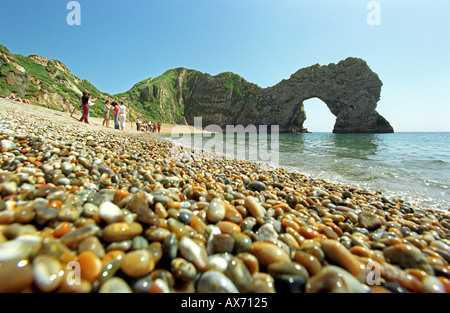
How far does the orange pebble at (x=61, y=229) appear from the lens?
53.0 inches

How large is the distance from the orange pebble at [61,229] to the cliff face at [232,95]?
37.9m

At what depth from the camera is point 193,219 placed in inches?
71.3

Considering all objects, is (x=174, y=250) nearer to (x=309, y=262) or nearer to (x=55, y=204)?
(x=309, y=262)

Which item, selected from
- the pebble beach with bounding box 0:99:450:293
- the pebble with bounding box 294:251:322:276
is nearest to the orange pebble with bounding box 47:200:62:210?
the pebble beach with bounding box 0:99:450:293

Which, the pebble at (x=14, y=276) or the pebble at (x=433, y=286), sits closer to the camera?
the pebble at (x=14, y=276)

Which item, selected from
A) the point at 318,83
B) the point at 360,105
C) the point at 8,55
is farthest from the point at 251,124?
the point at 8,55

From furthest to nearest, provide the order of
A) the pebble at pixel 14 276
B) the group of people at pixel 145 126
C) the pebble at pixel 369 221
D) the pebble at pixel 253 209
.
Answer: the group of people at pixel 145 126 < the pebble at pixel 369 221 < the pebble at pixel 253 209 < the pebble at pixel 14 276

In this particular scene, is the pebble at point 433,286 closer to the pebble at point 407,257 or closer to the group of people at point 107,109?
the pebble at point 407,257

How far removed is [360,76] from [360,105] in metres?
10.9

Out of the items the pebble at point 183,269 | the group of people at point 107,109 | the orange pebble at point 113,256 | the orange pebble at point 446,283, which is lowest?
the orange pebble at point 446,283

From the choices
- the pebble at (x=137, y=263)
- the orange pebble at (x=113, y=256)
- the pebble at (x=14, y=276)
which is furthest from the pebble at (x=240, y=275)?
the pebble at (x=14, y=276)

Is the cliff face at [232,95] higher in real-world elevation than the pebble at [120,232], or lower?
higher

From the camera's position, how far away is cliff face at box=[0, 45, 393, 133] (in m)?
34.7

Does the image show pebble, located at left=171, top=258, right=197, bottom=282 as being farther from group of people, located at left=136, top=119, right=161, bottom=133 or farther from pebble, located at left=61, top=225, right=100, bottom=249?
group of people, located at left=136, top=119, right=161, bottom=133
